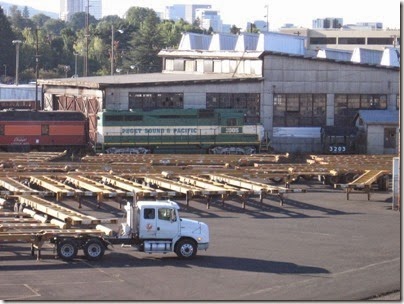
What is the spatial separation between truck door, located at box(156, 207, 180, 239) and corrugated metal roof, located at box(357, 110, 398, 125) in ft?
115

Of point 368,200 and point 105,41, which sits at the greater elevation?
point 105,41

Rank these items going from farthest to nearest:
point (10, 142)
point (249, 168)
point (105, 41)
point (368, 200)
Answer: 1. point (105, 41)
2. point (10, 142)
3. point (249, 168)
4. point (368, 200)

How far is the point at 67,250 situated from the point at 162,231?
9.32 ft

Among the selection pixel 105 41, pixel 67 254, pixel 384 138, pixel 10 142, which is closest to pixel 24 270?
pixel 67 254

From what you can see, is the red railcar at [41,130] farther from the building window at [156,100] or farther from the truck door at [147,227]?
the truck door at [147,227]

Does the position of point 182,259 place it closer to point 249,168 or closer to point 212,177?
point 212,177

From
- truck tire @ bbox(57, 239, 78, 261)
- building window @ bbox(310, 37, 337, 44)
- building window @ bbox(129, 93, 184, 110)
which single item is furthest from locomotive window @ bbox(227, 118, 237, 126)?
building window @ bbox(310, 37, 337, 44)

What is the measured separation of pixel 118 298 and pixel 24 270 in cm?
413

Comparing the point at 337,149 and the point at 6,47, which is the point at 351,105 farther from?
the point at 6,47

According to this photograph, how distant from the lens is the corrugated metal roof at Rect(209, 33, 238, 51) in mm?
87188

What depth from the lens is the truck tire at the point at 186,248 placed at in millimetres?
27844

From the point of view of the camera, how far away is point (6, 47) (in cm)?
12412

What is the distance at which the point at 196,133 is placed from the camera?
59.9m

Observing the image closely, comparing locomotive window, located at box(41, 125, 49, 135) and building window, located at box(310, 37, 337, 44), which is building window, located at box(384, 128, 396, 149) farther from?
building window, located at box(310, 37, 337, 44)
